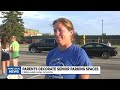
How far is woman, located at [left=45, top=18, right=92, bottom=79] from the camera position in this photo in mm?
4430

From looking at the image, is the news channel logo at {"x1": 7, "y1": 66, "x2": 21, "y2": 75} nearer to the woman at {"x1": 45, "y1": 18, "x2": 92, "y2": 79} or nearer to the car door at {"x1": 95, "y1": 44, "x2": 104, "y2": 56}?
the woman at {"x1": 45, "y1": 18, "x2": 92, "y2": 79}

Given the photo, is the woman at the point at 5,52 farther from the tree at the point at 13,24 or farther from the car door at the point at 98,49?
the car door at the point at 98,49

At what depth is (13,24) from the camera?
665cm

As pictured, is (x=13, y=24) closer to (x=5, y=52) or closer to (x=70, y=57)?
(x=5, y=52)

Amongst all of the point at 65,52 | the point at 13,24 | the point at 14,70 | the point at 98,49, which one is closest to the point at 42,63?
the point at 13,24

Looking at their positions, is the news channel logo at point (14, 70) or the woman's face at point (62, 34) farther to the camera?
the news channel logo at point (14, 70)

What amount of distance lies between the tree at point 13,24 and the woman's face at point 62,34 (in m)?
1.29

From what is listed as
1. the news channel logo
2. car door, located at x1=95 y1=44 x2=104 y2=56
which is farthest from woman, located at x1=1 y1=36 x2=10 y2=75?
car door, located at x1=95 y1=44 x2=104 y2=56

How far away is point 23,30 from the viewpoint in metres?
6.32

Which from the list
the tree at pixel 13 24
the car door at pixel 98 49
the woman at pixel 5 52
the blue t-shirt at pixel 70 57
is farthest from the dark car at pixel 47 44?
the car door at pixel 98 49

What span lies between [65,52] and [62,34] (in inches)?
12.1

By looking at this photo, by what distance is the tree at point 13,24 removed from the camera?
5.83 meters
